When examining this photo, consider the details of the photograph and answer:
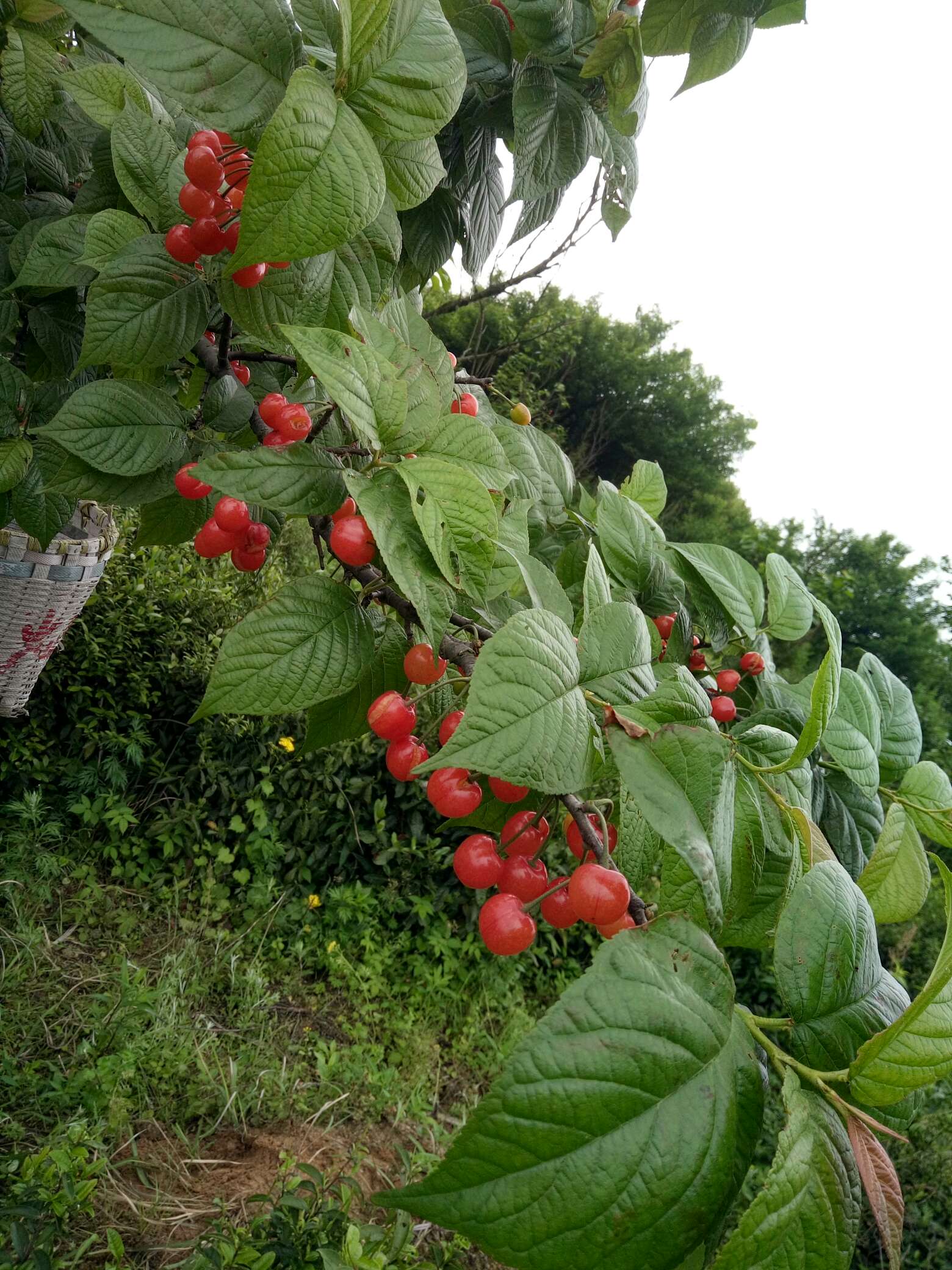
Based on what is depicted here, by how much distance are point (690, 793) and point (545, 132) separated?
0.79 meters

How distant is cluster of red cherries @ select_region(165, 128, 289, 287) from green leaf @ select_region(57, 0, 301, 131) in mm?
82

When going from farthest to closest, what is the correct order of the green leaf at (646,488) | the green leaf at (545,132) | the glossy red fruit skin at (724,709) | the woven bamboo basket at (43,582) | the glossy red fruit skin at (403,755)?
the woven bamboo basket at (43,582) → the green leaf at (646,488) → the glossy red fruit skin at (724,709) → the green leaf at (545,132) → the glossy red fruit skin at (403,755)

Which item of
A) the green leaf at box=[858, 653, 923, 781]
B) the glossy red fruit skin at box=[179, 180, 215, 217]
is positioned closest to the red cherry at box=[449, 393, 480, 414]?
the glossy red fruit skin at box=[179, 180, 215, 217]

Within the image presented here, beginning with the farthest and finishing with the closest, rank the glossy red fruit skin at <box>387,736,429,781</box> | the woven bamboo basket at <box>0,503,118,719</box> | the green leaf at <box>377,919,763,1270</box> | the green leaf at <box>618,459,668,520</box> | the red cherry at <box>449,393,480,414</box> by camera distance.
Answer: the woven bamboo basket at <box>0,503,118,719</box> < the green leaf at <box>618,459,668,520</box> < the red cherry at <box>449,393,480,414</box> < the glossy red fruit skin at <box>387,736,429,781</box> < the green leaf at <box>377,919,763,1270</box>

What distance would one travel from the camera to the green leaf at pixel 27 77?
82 cm

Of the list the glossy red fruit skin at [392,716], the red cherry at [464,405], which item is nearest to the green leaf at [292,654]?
the glossy red fruit skin at [392,716]

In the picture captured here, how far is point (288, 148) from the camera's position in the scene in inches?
18.7

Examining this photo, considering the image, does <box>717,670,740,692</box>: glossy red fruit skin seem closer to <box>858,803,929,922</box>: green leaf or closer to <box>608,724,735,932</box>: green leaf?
<box>858,803,929,922</box>: green leaf

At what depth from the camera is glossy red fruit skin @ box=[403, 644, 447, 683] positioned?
1.92 feet

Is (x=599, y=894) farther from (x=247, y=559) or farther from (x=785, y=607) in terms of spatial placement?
(x=785, y=607)

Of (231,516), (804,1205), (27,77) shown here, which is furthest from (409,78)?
(804,1205)

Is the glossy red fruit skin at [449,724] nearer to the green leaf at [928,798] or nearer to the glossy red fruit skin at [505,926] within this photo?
the glossy red fruit skin at [505,926]

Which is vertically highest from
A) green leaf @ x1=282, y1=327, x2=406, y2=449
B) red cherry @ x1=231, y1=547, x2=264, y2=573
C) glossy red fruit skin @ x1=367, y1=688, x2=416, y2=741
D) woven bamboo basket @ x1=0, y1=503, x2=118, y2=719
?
green leaf @ x1=282, y1=327, x2=406, y2=449

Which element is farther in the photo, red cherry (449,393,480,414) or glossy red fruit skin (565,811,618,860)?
red cherry (449,393,480,414)
